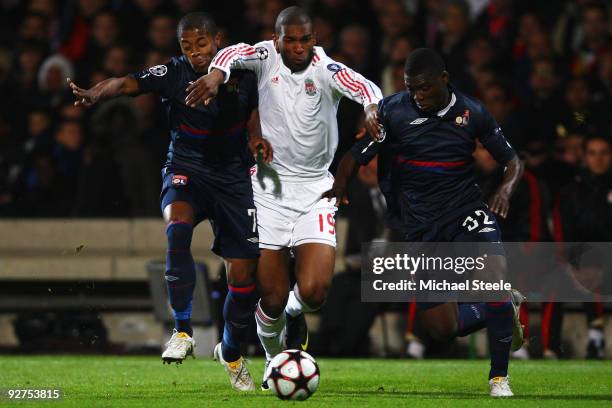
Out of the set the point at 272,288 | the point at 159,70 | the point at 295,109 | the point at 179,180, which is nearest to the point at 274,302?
the point at 272,288

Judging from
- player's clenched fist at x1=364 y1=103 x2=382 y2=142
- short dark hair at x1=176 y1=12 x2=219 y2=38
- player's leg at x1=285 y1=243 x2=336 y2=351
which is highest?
short dark hair at x1=176 y1=12 x2=219 y2=38

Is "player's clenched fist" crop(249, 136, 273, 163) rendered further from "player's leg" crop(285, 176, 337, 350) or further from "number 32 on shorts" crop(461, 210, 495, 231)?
"number 32 on shorts" crop(461, 210, 495, 231)

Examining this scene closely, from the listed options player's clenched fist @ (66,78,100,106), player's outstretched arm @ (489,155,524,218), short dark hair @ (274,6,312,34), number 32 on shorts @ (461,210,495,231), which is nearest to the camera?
player's outstretched arm @ (489,155,524,218)

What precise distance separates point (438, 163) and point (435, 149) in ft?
0.32

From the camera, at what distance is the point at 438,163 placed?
9.27 meters

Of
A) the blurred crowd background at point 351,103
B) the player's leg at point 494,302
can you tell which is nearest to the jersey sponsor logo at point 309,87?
the player's leg at point 494,302

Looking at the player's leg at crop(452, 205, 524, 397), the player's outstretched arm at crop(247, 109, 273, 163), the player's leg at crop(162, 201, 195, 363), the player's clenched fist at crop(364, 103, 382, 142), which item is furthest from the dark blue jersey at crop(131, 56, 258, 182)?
the player's leg at crop(452, 205, 524, 397)

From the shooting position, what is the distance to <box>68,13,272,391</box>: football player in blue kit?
30.7 feet

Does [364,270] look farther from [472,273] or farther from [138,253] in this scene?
[472,273]

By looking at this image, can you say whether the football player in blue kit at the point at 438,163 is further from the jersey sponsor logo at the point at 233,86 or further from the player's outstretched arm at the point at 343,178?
the jersey sponsor logo at the point at 233,86

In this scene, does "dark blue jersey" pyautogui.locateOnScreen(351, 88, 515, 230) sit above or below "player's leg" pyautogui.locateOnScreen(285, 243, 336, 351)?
above

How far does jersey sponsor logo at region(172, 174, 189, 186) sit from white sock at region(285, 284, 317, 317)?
114cm

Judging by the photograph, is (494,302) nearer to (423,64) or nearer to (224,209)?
(423,64)

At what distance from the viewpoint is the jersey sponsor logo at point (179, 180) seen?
31.0 feet
